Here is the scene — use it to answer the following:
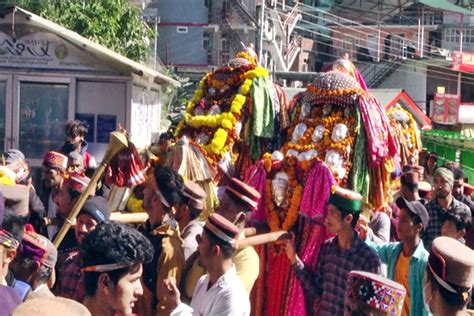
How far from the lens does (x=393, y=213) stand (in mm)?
9086

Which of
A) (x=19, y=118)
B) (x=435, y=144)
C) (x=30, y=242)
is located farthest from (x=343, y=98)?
(x=435, y=144)

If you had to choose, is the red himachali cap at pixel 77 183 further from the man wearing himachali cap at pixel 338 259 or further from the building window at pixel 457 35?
the building window at pixel 457 35

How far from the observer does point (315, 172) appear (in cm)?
816

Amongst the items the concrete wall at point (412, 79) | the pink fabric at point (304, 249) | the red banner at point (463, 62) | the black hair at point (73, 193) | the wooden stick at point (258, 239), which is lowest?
the pink fabric at point (304, 249)

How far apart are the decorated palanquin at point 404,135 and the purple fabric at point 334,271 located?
2479 mm

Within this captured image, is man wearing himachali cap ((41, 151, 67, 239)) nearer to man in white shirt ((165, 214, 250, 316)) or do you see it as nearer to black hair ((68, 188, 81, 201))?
black hair ((68, 188, 81, 201))

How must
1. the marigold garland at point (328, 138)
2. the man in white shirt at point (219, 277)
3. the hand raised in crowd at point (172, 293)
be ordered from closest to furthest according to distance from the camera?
the hand raised in crowd at point (172, 293), the man in white shirt at point (219, 277), the marigold garland at point (328, 138)

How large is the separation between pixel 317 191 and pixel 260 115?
4.43ft

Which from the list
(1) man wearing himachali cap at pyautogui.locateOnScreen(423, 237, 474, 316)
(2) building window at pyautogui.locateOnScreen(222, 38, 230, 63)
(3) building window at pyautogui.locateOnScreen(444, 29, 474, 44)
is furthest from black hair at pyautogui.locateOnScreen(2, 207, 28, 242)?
(3) building window at pyautogui.locateOnScreen(444, 29, 474, 44)

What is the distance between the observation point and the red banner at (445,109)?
3741 cm

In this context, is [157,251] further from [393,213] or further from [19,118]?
[19,118]

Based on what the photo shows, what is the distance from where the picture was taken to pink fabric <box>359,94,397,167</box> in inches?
328

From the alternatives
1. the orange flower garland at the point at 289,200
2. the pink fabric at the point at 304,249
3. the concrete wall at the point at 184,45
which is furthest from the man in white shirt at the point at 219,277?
the concrete wall at the point at 184,45

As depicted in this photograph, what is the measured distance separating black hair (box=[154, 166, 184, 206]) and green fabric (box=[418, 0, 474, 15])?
41255 millimetres
